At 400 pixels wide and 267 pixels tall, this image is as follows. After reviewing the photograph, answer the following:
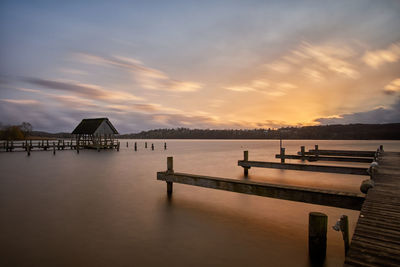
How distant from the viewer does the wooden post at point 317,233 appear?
468 cm

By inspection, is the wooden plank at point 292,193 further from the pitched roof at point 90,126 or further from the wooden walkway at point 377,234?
the pitched roof at point 90,126

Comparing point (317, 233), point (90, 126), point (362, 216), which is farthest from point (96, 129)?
point (362, 216)

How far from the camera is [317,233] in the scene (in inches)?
193

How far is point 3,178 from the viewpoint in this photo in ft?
53.9

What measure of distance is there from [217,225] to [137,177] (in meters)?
11.6

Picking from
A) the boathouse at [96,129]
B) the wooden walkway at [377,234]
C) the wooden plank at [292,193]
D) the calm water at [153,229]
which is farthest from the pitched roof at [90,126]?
the wooden walkway at [377,234]

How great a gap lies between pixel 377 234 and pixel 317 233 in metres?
1.28

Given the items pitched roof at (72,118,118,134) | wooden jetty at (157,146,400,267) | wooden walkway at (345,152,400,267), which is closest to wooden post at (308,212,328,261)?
wooden jetty at (157,146,400,267)

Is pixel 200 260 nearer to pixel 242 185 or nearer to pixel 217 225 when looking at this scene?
pixel 217 225

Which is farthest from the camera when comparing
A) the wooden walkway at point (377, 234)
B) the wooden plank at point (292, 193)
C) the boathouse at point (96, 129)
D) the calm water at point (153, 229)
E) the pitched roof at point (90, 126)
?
the pitched roof at point (90, 126)

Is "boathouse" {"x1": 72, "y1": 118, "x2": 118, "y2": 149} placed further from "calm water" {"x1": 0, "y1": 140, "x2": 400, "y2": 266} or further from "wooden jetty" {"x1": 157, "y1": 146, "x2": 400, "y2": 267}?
"wooden jetty" {"x1": 157, "y1": 146, "x2": 400, "y2": 267}

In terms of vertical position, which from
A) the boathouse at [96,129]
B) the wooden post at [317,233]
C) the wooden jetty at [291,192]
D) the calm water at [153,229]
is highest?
the boathouse at [96,129]

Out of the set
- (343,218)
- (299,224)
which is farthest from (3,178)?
(343,218)

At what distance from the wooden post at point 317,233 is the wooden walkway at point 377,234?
0.65m
